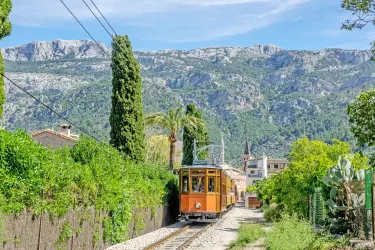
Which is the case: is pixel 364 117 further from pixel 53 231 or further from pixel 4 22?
pixel 4 22

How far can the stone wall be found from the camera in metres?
10.7

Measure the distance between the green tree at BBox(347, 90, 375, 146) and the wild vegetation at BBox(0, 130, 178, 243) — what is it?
7.09 m

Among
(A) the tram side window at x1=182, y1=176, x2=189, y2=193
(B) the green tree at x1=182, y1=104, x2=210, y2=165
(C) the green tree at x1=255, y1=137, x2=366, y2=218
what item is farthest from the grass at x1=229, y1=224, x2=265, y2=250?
(B) the green tree at x1=182, y1=104, x2=210, y2=165

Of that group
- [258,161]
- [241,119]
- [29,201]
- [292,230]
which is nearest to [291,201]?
[292,230]

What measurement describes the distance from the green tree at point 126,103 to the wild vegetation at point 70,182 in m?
5.07

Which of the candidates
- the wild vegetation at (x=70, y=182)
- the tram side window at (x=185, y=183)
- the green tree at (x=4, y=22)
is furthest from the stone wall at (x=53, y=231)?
the tram side window at (x=185, y=183)

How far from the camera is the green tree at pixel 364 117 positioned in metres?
13.2

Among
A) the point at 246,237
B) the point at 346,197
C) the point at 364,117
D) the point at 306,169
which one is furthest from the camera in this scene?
the point at 306,169

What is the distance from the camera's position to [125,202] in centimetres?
1853

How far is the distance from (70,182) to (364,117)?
23.9ft

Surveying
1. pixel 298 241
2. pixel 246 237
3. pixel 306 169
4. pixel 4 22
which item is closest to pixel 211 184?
pixel 306 169

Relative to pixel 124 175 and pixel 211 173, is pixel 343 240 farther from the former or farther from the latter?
pixel 211 173

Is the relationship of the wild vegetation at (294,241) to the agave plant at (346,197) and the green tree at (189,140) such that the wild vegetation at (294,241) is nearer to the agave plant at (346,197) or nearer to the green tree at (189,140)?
the agave plant at (346,197)

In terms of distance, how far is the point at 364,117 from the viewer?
13297mm
